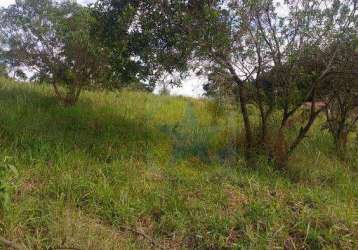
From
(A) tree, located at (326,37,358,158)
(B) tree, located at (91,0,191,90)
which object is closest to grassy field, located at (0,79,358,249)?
(A) tree, located at (326,37,358,158)

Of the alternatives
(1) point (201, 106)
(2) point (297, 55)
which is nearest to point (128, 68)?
(2) point (297, 55)

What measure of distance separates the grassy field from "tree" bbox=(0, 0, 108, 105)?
2.62ft

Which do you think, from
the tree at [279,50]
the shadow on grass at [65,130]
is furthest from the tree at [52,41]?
the tree at [279,50]

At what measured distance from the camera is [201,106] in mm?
11461

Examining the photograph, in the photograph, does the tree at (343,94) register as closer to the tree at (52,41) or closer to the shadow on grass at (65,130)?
the shadow on grass at (65,130)

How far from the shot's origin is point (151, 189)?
512cm

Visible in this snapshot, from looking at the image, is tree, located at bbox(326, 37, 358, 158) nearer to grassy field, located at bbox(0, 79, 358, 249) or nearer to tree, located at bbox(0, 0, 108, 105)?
grassy field, located at bbox(0, 79, 358, 249)

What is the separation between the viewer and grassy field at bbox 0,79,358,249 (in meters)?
4.16

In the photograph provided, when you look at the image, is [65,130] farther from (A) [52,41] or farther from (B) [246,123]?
(B) [246,123]

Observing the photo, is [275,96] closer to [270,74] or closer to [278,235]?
[270,74]

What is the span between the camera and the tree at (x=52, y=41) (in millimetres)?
7848

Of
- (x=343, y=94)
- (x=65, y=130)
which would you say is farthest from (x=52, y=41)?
(x=343, y=94)

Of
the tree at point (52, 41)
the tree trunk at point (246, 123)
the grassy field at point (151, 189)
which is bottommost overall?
the grassy field at point (151, 189)

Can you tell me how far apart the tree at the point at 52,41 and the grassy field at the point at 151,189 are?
2.62 ft
